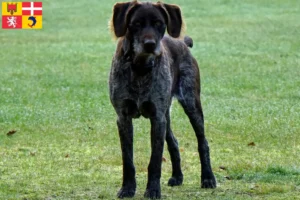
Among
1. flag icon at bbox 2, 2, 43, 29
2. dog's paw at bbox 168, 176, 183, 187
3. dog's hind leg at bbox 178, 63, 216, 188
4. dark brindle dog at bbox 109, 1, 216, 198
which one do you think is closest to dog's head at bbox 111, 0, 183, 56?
dark brindle dog at bbox 109, 1, 216, 198

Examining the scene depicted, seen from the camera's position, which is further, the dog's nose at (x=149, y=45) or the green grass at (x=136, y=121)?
the green grass at (x=136, y=121)

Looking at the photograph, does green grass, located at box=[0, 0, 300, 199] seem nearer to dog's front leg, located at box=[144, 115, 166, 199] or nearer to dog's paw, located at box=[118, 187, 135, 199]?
dog's paw, located at box=[118, 187, 135, 199]

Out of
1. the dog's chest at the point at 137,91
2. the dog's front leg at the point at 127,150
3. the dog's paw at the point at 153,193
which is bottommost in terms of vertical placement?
the dog's paw at the point at 153,193

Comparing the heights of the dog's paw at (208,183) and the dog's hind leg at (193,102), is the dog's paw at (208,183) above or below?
below

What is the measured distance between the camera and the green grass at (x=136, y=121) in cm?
974

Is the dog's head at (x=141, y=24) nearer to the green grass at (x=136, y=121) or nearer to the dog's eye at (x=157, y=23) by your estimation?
the dog's eye at (x=157, y=23)

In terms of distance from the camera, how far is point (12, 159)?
1141 cm

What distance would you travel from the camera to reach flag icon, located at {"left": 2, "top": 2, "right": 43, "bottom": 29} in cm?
3659

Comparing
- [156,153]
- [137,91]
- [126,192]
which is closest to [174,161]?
[156,153]

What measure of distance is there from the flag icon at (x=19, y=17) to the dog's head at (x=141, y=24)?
27.8 metres

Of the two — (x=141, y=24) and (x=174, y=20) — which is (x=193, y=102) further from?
(x=141, y=24)

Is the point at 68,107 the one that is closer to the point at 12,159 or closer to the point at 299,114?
the point at 299,114

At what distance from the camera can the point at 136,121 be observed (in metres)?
14.8

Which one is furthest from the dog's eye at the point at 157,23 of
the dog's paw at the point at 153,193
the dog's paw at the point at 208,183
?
the dog's paw at the point at 208,183
